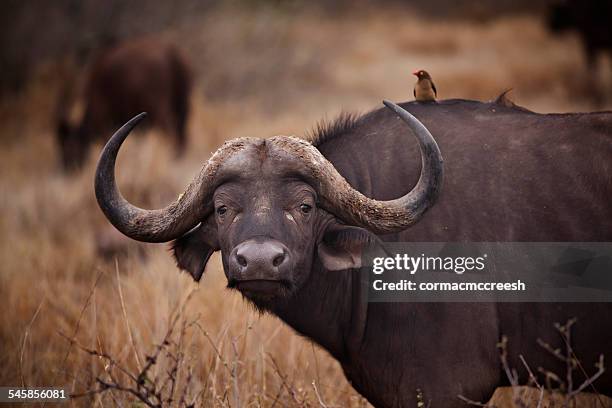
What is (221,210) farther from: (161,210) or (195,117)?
(195,117)

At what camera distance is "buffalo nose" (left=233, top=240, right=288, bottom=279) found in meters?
3.31

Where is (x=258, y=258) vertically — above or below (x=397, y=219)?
below

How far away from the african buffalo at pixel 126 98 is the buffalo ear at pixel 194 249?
8.80m

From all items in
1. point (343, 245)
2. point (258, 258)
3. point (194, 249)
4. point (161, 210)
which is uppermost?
point (161, 210)

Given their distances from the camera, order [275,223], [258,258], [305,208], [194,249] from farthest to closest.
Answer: [194,249], [305,208], [275,223], [258,258]

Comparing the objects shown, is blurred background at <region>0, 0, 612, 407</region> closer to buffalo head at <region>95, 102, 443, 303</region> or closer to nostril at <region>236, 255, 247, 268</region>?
buffalo head at <region>95, 102, 443, 303</region>

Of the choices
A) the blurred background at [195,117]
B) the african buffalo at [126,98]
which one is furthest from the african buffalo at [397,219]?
the african buffalo at [126,98]

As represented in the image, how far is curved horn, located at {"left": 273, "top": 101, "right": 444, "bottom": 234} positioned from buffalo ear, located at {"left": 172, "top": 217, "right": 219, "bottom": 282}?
2.06 ft

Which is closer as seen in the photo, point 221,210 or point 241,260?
point 241,260

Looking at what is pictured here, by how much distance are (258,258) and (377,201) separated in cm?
66

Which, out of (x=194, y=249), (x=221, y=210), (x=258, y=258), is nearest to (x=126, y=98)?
(x=194, y=249)

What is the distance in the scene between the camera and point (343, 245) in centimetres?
364

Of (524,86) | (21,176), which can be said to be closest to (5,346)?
(21,176)

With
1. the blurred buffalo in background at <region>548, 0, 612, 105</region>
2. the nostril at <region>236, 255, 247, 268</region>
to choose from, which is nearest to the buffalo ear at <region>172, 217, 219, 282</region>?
the nostril at <region>236, 255, 247, 268</region>
